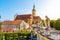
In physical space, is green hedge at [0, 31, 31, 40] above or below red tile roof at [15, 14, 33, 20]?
below

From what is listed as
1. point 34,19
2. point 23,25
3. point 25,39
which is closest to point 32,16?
point 34,19

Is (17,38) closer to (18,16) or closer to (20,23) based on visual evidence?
(20,23)

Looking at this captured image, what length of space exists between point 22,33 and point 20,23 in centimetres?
776

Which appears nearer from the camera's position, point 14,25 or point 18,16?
point 14,25

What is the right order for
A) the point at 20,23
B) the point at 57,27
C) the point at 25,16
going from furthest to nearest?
the point at 25,16 → the point at 20,23 → the point at 57,27

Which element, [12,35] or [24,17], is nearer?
[12,35]

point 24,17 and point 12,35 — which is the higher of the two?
point 24,17

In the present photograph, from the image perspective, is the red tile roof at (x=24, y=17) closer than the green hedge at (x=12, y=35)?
No

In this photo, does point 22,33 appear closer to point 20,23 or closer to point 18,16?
point 20,23

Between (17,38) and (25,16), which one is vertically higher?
(25,16)

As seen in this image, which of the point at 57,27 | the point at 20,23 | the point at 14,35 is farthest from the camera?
the point at 20,23

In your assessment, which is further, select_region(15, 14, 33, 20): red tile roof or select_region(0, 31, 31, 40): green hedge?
select_region(15, 14, 33, 20): red tile roof

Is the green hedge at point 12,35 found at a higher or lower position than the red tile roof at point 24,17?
lower

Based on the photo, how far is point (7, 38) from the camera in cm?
1365
